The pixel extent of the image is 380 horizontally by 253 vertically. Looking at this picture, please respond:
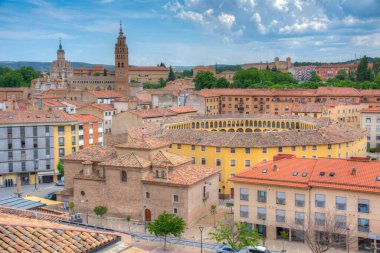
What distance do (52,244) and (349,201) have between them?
34403 millimetres

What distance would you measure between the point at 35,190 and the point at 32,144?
322 inches

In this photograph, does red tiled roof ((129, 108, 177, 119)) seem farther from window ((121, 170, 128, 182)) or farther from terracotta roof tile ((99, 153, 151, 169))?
window ((121, 170, 128, 182))

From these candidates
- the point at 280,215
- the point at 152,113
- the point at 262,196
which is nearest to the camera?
the point at 280,215

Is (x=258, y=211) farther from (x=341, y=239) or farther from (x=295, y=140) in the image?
(x=295, y=140)

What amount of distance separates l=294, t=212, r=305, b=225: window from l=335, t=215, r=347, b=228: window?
3.04 m

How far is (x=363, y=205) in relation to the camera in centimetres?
4188

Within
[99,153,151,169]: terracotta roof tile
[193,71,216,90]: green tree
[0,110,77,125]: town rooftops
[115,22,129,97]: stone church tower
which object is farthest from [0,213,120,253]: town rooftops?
[115,22,129,97]: stone church tower

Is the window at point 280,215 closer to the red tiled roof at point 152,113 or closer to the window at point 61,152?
the window at point 61,152

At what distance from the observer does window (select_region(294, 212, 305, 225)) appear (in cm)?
4431

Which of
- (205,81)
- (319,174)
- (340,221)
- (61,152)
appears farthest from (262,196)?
(205,81)

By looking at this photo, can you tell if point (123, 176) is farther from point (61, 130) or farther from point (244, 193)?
point (61, 130)

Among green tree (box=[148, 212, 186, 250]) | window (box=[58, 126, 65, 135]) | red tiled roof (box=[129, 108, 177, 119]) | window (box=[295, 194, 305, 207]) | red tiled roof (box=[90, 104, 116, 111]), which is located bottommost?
green tree (box=[148, 212, 186, 250])

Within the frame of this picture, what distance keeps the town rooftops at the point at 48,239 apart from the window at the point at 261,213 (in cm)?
3284

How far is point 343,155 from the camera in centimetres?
6700
